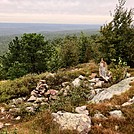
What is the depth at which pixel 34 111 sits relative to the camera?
11312 millimetres

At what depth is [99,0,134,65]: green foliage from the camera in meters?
22.7

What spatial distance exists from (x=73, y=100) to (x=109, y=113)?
2802mm

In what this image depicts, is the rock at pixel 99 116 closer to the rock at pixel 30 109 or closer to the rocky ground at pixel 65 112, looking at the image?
the rocky ground at pixel 65 112

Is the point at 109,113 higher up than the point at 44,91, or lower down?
higher up

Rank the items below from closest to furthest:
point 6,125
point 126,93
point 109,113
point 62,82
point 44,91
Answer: point 109,113, point 6,125, point 126,93, point 44,91, point 62,82

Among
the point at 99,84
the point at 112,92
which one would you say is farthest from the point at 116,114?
the point at 99,84

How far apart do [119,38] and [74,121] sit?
51.8 feet

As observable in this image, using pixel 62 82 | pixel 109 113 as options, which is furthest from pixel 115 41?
pixel 109 113

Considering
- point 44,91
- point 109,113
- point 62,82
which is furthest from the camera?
point 62,82

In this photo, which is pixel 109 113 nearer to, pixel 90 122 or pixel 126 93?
pixel 90 122

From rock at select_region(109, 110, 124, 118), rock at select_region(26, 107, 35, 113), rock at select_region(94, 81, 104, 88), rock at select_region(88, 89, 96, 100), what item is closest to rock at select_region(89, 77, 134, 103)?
Answer: rock at select_region(88, 89, 96, 100)

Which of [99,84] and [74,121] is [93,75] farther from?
[74,121]

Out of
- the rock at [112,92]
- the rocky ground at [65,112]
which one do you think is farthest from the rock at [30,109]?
the rock at [112,92]

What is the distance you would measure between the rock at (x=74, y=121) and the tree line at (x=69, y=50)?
31.4ft
